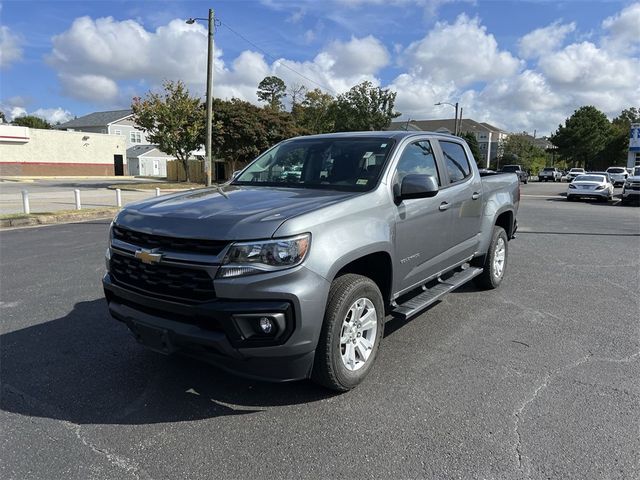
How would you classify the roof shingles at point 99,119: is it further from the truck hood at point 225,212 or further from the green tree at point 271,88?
the truck hood at point 225,212

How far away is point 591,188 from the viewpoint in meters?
23.3

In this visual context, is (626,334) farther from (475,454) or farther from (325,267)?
(325,267)

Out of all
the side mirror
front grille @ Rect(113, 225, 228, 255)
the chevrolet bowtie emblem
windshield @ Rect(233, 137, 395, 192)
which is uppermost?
windshield @ Rect(233, 137, 395, 192)

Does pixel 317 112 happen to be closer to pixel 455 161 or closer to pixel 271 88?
pixel 271 88

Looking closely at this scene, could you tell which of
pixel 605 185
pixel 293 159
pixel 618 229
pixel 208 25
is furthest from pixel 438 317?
pixel 605 185

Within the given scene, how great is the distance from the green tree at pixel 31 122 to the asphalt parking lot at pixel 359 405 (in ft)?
319

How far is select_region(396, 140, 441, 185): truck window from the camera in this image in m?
4.07

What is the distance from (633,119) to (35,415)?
12006 cm

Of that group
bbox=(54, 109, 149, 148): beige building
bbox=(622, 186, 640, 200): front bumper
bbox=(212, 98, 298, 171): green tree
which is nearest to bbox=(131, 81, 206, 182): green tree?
bbox=(212, 98, 298, 171): green tree

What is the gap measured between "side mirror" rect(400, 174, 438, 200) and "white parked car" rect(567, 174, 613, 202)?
916 inches

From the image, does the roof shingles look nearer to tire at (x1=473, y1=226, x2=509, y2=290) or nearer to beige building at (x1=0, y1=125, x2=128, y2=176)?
beige building at (x1=0, y1=125, x2=128, y2=176)

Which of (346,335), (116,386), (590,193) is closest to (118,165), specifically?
(590,193)

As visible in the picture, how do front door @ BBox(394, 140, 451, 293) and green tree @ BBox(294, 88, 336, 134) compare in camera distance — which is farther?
green tree @ BBox(294, 88, 336, 134)

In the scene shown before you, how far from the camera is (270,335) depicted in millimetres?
2850
